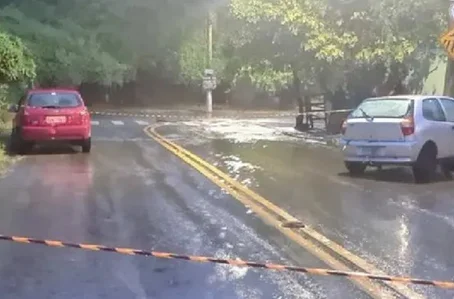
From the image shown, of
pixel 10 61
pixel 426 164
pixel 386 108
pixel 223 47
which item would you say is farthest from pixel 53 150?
pixel 223 47

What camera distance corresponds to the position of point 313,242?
32.8ft

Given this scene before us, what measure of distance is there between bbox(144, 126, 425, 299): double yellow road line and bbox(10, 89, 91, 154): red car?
19.5 feet

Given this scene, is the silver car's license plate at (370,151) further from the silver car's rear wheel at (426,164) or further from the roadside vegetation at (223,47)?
the roadside vegetation at (223,47)

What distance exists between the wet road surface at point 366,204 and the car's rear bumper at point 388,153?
34 cm

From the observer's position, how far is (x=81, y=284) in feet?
26.5

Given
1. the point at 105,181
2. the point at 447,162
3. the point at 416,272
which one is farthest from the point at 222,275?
the point at 447,162

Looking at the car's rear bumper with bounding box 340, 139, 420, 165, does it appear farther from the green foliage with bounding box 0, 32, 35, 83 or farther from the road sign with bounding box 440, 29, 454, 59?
the green foliage with bounding box 0, 32, 35, 83

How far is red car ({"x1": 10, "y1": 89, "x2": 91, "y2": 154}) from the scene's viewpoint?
22078mm

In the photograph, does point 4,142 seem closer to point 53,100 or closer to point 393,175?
point 53,100

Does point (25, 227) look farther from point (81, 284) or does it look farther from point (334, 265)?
point (334, 265)

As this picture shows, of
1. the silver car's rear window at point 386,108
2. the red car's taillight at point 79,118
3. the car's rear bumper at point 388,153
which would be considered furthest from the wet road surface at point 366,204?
the red car's taillight at point 79,118

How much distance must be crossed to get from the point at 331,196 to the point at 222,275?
19.3 ft

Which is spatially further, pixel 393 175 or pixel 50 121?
pixel 50 121

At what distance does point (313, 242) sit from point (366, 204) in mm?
3350
